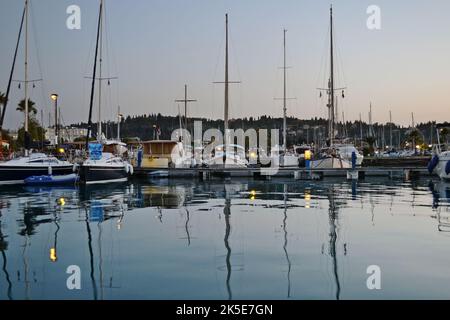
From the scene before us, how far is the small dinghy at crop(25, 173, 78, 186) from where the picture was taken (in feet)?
105

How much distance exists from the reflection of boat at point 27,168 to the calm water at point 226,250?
1354 centimetres

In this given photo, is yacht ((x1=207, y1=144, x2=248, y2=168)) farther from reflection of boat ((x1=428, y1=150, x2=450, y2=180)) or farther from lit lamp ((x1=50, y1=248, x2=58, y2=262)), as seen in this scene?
lit lamp ((x1=50, y1=248, x2=58, y2=262))

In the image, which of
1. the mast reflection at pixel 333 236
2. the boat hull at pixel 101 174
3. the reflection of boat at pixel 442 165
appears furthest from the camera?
the reflection of boat at pixel 442 165

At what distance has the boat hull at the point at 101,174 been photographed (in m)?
33.0

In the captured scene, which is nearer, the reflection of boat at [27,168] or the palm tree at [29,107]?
the reflection of boat at [27,168]

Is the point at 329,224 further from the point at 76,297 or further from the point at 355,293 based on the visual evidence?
the point at 76,297

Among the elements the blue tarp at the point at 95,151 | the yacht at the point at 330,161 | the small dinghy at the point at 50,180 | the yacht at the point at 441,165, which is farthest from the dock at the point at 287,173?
the small dinghy at the point at 50,180

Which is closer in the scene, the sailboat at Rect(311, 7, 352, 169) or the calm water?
the calm water

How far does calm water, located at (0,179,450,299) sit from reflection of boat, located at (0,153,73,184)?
1354 centimetres

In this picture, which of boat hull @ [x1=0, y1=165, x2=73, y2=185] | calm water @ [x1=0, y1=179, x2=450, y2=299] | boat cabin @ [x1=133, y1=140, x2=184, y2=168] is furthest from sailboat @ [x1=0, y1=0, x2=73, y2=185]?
boat cabin @ [x1=133, y1=140, x2=184, y2=168]

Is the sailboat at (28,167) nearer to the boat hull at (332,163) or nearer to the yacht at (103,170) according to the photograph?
the yacht at (103,170)

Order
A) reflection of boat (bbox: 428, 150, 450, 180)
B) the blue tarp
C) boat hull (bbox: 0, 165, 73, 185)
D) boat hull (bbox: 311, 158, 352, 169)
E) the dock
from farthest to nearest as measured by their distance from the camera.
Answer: boat hull (bbox: 311, 158, 352, 169)
the dock
reflection of boat (bbox: 428, 150, 450, 180)
the blue tarp
boat hull (bbox: 0, 165, 73, 185)
